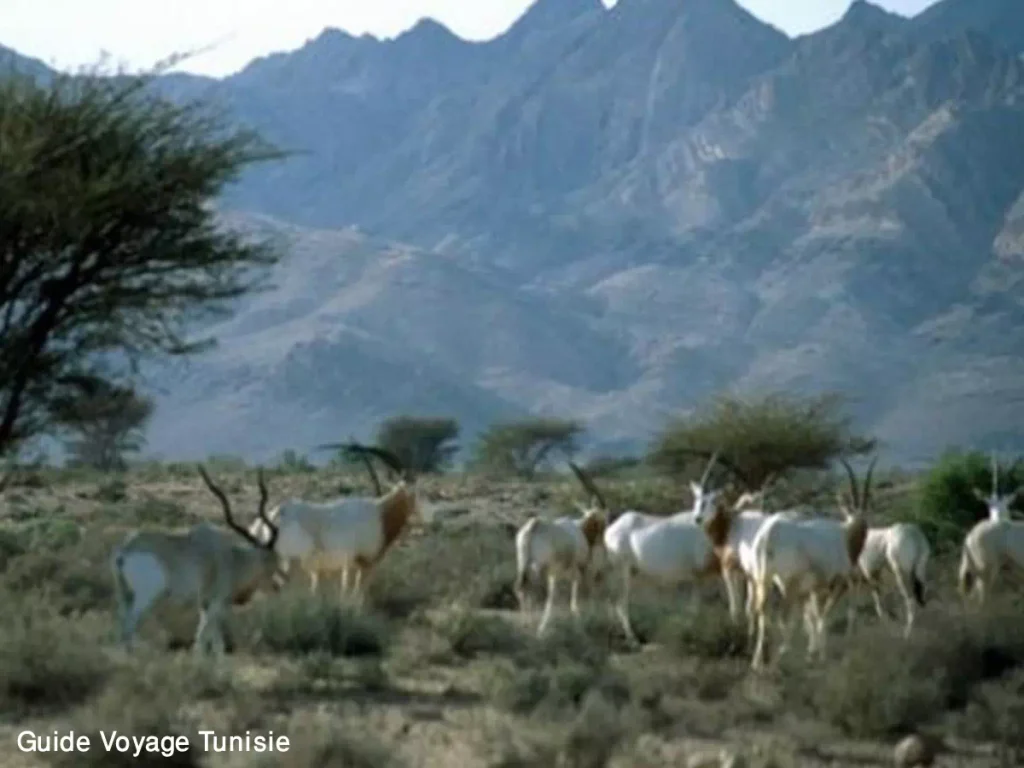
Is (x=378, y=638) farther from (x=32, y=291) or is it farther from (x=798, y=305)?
(x=798, y=305)

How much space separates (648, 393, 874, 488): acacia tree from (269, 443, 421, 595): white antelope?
14099 millimetres

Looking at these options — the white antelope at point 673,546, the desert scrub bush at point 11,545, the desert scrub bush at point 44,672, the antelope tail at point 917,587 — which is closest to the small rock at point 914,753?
the desert scrub bush at point 44,672

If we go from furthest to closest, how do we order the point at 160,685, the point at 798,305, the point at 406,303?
the point at 798,305, the point at 406,303, the point at 160,685

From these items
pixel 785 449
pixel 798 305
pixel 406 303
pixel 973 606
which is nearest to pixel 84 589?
pixel 973 606

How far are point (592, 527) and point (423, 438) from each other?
3975cm

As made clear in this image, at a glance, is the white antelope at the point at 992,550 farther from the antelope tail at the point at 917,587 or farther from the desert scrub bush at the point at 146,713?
the desert scrub bush at the point at 146,713

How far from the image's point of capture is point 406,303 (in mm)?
172250

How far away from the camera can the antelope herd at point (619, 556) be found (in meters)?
14.7

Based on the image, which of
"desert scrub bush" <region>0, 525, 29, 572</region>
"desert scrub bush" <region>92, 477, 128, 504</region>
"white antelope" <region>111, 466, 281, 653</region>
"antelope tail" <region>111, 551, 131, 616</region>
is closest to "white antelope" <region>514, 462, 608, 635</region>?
"white antelope" <region>111, 466, 281, 653</region>

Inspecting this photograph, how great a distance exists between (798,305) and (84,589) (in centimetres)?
17183

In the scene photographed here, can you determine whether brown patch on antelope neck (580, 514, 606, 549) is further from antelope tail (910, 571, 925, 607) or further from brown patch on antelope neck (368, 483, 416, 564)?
antelope tail (910, 571, 925, 607)

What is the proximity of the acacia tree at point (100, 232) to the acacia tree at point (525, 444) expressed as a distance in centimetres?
4172

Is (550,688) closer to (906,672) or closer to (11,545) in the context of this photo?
(906,672)

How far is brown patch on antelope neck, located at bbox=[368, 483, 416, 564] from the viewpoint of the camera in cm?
1942
